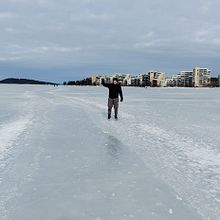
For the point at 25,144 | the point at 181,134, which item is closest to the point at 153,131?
the point at 181,134

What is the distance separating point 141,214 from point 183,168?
2.33 metres

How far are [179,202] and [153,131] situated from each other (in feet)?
21.1

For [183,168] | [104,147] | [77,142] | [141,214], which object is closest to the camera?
[141,214]

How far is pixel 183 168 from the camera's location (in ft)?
20.6

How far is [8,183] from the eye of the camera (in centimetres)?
528

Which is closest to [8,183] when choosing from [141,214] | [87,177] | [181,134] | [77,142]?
[87,177]

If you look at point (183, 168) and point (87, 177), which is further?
point (183, 168)

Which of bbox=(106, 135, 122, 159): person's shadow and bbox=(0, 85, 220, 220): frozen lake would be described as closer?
bbox=(0, 85, 220, 220): frozen lake

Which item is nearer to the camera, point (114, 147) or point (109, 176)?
point (109, 176)

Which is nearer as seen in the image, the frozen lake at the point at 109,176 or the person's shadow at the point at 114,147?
the frozen lake at the point at 109,176

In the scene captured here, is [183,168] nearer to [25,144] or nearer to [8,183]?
[8,183]

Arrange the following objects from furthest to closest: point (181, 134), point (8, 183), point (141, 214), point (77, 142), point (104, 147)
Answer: point (181, 134) → point (77, 142) → point (104, 147) → point (8, 183) → point (141, 214)

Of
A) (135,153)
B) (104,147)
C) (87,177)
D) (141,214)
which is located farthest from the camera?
(104,147)

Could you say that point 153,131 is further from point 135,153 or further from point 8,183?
point 8,183
